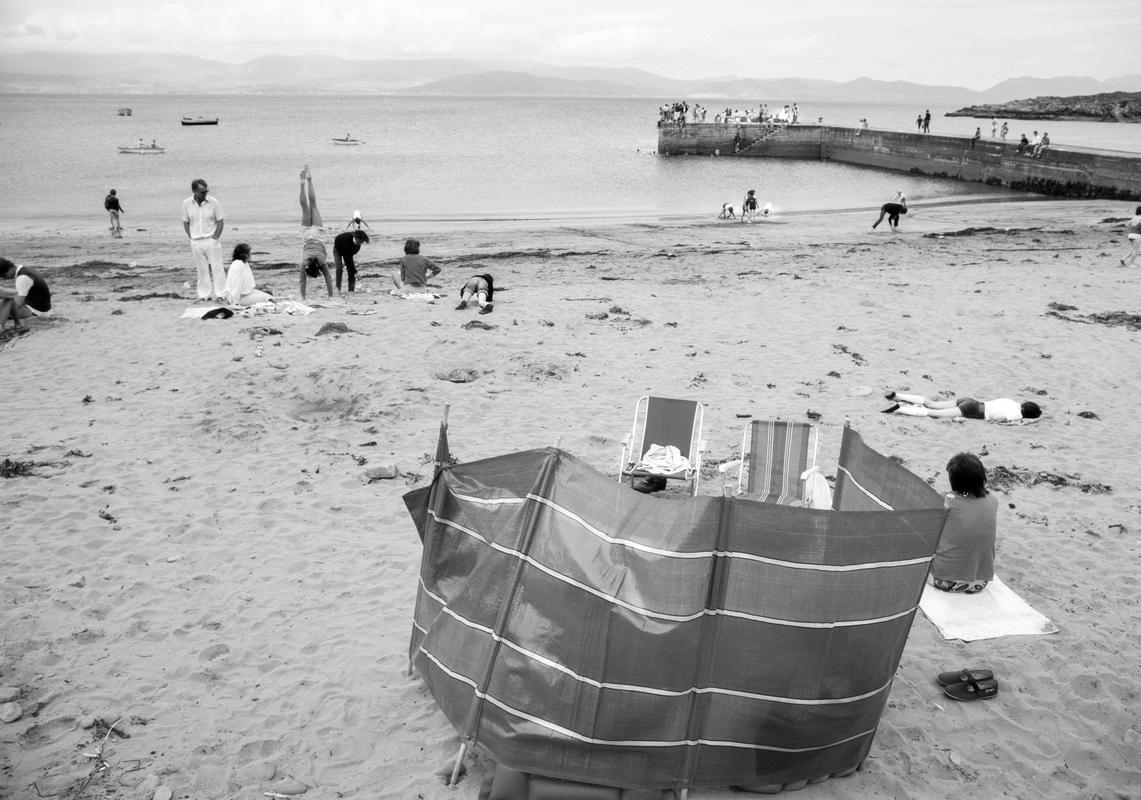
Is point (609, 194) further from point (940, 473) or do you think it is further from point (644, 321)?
point (940, 473)

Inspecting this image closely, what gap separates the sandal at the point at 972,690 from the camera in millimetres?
4512

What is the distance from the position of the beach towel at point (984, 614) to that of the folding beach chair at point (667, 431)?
2.34 meters

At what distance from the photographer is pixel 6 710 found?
4312mm

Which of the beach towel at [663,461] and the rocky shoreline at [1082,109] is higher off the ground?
the rocky shoreline at [1082,109]

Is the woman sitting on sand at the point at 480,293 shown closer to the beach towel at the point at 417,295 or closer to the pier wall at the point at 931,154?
the beach towel at the point at 417,295

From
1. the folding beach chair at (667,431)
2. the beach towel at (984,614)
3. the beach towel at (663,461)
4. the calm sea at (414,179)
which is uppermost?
the calm sea at (414,179)

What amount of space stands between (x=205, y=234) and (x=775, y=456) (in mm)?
9399

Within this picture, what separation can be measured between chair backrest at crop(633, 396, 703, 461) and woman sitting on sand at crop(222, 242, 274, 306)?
7.52m

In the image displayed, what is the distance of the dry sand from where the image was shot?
418 cm

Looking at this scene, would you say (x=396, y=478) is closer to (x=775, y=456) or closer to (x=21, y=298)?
(x=775, y=456)

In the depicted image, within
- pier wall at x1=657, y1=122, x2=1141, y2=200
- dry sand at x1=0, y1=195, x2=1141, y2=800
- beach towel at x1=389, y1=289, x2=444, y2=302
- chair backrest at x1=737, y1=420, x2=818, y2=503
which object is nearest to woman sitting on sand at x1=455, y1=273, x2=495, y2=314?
dry sand at x1=0, y1=195, x2=1141, y2=800

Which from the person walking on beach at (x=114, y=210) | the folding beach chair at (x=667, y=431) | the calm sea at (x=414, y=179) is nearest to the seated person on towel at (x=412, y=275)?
the folding beach chair at (x=667, y=431)

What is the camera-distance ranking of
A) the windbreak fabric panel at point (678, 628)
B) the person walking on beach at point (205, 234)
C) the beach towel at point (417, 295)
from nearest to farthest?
the windbreak fabric panel at point (678, 628)
the person walking on beach at point (205, 234)
the beach towel at point (417, 295)

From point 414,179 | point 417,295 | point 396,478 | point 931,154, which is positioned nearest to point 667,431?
point 396,478
